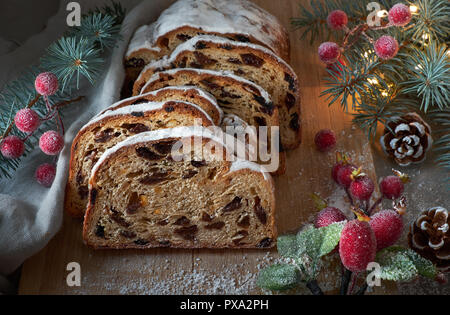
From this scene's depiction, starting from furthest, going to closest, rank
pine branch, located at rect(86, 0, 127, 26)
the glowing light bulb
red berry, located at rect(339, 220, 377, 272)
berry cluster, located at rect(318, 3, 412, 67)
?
pine branch, located at rect(86, 0, 127, 26)
the glowing light bulb
berry cluster, located at rect(318, 3, 412, 67)
red berry, located at rect(339, 220, 377, 272)

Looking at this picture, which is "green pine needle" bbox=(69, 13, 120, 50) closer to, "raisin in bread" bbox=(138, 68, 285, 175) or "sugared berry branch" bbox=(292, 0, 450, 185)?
"raisin in bread" bbox=(138, 68, 285, 175)

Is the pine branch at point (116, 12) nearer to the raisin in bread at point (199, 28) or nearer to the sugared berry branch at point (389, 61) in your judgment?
the raisin in bread at point (199, 28)

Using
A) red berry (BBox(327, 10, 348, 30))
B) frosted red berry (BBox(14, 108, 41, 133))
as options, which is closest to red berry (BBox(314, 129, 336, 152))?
red berry (BBox(327, 10, 348, 30))

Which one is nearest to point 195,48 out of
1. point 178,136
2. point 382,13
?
point 178,136

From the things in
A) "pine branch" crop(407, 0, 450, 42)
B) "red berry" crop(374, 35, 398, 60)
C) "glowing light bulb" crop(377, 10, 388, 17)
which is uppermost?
"glowing light bulb" crop(377, 10, 388, 17)
